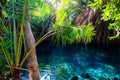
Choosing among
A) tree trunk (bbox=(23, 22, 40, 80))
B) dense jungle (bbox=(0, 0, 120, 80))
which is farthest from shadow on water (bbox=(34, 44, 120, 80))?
tree trunk (bbox=(23, 22, 40, 80))

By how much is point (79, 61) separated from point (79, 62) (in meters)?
0.14

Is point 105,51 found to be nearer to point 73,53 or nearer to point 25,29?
point 73,53

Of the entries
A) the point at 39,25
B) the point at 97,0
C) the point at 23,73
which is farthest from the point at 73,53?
the point at 97,0

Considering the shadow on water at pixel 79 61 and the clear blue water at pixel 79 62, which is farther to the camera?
the shadow on water at pixel 79 61

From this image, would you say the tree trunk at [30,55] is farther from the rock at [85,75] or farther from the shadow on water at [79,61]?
the rock at [85,75]

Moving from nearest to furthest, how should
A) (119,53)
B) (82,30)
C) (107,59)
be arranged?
(82,30) → (107,59) → (119,53)

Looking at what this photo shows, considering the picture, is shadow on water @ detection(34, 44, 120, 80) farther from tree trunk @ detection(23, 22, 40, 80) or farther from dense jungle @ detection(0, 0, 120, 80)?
tree trunk @ detection(23, 22, 40, 80)

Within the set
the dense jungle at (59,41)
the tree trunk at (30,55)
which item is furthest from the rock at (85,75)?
the tree trunk at (30,55)

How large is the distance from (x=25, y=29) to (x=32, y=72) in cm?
77

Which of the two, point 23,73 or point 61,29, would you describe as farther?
point 23,73

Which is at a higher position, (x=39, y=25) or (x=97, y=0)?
(x=97, y=0)

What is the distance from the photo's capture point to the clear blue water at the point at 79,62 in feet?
23.1

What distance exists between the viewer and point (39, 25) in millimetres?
11664

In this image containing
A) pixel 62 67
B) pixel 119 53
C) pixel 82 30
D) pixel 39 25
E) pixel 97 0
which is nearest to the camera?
pixel 97 0
